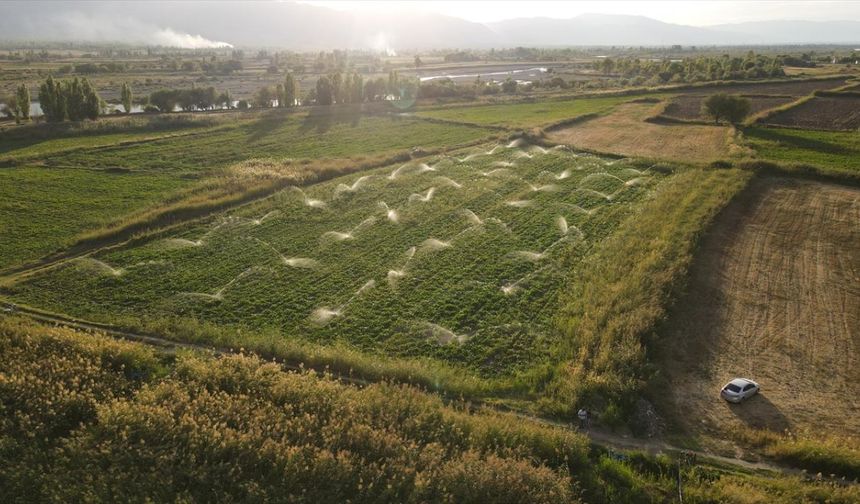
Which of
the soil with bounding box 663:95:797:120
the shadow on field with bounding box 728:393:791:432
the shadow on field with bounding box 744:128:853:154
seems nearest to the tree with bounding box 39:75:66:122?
the shadow on field with bounding box 728:393:791:432

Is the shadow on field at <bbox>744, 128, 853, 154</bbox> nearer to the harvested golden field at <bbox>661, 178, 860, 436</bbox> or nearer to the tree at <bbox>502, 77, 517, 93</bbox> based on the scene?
the harvested golden field at <bbox>661, 178, 860, 436</bbox>

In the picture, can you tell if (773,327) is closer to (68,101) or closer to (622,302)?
(622,302)

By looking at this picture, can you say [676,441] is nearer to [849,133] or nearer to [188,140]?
[849,133]

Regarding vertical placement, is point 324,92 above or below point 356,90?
below

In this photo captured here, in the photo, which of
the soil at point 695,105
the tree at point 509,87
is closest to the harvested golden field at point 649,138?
the soil at point 695,105

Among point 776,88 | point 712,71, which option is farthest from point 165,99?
point 712,71

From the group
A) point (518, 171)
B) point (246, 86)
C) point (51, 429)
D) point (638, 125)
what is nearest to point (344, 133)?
point (518, 171)
